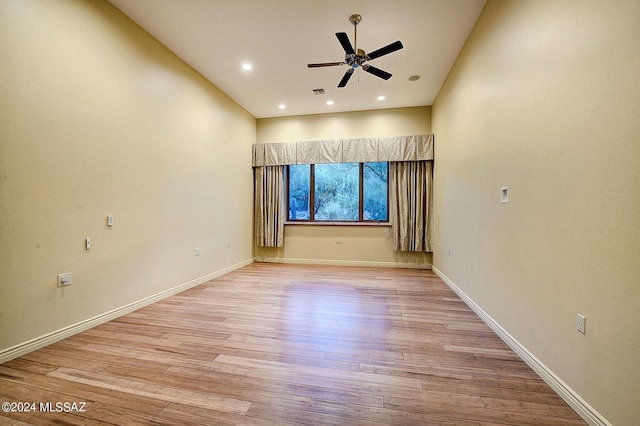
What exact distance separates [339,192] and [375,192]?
770 millimetres

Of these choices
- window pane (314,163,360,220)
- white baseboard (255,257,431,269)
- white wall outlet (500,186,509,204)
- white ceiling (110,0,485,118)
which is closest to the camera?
white wall outlet (500,186,509,204)

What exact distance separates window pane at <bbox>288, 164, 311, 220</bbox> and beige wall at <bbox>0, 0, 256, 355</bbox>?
2.28 metres

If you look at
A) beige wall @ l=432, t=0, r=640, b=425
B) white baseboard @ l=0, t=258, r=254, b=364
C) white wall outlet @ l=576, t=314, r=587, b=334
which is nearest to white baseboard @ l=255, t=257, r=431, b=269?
white baseboard @ l=0, t=258, r=254, b=364

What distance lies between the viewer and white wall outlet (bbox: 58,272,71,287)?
87.7 inches

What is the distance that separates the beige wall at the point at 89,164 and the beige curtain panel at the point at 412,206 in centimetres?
356

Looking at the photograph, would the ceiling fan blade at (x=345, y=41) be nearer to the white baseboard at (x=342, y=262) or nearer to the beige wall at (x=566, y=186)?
the beige wall at (x=566, y=186)

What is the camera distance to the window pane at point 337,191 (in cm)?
564

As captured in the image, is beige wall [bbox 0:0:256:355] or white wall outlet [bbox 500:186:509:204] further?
white wall outlet [bbox 500:186:509:204]

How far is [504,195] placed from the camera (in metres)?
2.26

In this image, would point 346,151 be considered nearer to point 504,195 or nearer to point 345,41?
point 345,41

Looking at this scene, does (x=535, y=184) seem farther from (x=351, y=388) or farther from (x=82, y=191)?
(x=82, y=191)

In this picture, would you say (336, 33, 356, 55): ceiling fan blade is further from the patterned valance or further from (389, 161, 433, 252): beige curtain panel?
(389, 161, 433, 252): beige curtain panel

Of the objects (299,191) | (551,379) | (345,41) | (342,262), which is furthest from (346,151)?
(551,379)

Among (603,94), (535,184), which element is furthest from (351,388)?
(603,94)
